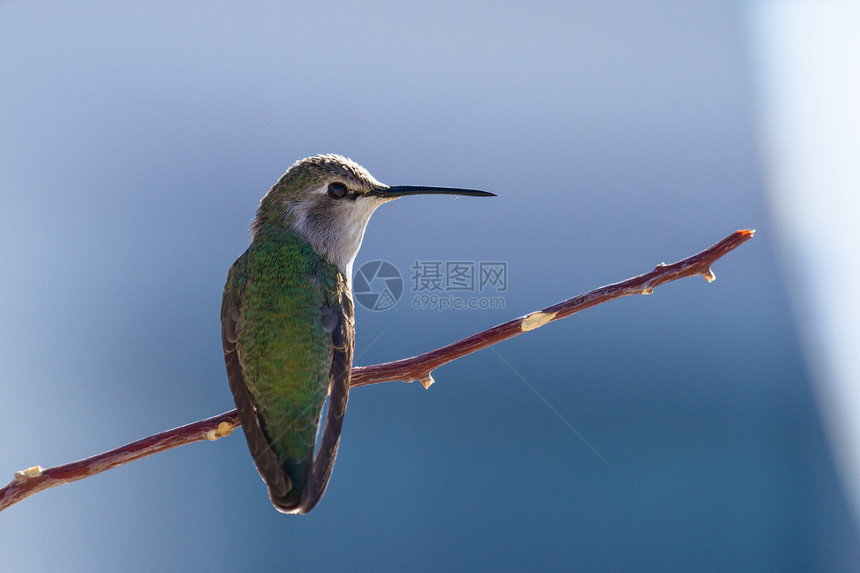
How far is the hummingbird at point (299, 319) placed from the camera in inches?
30.5

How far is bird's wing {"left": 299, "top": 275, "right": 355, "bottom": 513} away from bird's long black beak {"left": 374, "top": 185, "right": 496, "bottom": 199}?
15 cm

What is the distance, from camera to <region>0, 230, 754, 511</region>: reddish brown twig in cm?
68

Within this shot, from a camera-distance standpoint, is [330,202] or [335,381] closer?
[335,381]

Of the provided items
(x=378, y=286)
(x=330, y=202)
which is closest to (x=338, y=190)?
(x=330, y=202)

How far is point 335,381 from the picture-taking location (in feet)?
2.82

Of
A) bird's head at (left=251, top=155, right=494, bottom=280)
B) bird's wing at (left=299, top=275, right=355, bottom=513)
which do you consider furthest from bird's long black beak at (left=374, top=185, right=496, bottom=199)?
bird's wing at (left=299, top=275, right=355, bottom=513)

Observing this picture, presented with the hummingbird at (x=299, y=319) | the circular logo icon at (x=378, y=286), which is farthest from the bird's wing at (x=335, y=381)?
the circular logo icon at (x=378, y=286)

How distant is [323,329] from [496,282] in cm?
35

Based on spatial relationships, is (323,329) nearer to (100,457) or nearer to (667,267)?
(100,457)

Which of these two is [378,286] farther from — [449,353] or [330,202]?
[449,353]

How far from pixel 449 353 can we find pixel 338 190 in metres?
0.33

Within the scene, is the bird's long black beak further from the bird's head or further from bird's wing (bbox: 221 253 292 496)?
bird's wing (bbox: 221 253 292 496)

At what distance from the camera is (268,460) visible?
2.39 feet

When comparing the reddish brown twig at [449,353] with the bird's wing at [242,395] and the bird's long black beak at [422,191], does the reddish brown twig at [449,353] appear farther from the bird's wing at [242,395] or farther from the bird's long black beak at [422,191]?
the bird's long black beak at [422,191]
